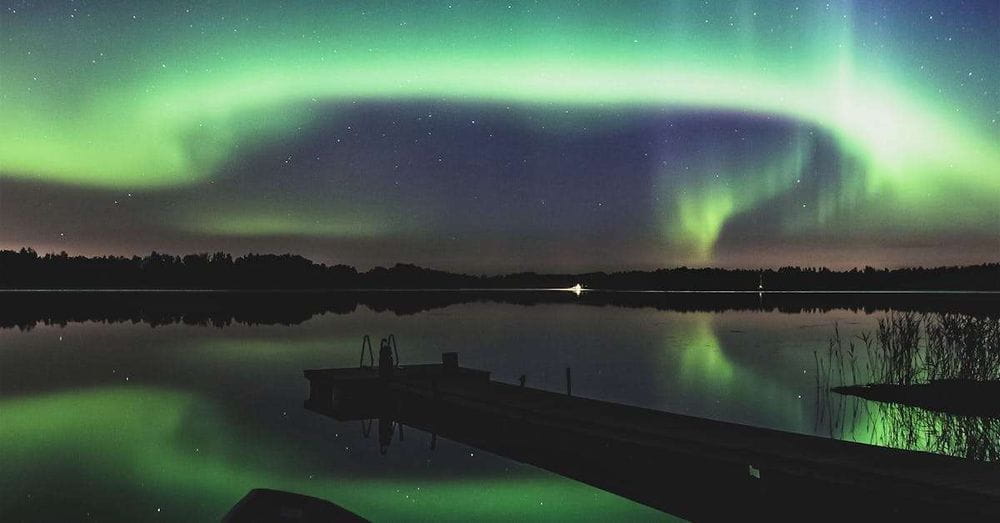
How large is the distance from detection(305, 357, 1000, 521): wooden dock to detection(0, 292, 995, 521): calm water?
27.0 inches

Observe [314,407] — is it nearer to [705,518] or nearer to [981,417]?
[705,518]

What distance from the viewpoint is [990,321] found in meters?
31.6

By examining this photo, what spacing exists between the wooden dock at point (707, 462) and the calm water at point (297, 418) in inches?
27.0

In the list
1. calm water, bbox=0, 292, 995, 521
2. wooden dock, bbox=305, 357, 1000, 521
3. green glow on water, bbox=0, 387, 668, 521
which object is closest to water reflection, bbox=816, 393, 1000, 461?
calm water, bbox=0, 292, 995, 521

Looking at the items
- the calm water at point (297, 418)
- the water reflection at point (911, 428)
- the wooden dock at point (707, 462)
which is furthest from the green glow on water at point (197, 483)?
the water reflection at point (911, 428)

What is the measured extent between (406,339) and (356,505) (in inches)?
1878

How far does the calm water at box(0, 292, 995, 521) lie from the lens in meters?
18.5

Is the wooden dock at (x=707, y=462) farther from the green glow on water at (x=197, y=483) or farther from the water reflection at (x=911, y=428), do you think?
the water reflection at (x=911, y=428)

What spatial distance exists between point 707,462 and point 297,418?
55.5 ft

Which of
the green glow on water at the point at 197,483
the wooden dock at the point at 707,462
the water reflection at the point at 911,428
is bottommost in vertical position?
the green glow on water at the point at 197,483

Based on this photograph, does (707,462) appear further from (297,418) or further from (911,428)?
(297,418)

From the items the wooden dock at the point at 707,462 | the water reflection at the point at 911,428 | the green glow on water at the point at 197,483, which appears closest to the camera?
the wooden dock at the point at 707,462

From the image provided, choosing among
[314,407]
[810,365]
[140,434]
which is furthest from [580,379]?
[140,434]

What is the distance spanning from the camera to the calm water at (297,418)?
18469 mm
